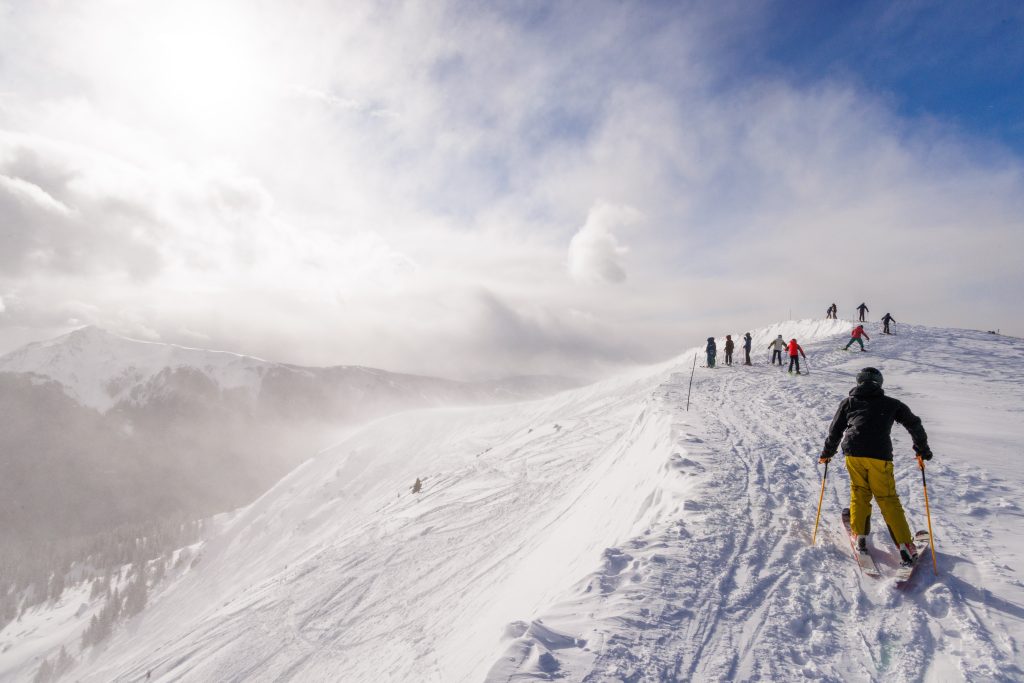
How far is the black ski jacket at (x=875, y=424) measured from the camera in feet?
21.3

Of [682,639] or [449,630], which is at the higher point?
[682,639]

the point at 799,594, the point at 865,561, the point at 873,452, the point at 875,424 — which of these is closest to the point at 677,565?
the point at 799,594

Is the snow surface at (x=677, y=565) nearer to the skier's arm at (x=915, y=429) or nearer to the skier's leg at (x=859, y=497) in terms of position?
the skier's leg at (x=859, y=497)

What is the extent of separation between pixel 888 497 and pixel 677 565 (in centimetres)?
299

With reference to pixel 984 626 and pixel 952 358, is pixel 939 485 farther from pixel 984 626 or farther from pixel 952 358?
pixel 952 358

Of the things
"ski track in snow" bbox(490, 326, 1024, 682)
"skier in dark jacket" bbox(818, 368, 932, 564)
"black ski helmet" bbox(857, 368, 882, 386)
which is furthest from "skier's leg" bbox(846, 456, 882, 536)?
"black ski helmet" bbox(857, 368, 882, 386)

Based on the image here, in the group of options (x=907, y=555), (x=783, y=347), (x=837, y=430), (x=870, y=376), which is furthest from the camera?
(x=783, y=347)

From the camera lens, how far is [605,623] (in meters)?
5.27

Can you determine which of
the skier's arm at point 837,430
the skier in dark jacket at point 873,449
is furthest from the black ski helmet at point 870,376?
the skier's arm at point 837,430

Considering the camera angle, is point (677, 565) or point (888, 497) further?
point (677, 565)

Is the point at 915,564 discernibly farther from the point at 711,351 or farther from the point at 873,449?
the point at 711,351

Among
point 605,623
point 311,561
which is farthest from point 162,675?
point 605,623

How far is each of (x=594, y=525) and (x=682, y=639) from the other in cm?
549

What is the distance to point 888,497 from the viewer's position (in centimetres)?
630
